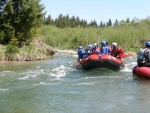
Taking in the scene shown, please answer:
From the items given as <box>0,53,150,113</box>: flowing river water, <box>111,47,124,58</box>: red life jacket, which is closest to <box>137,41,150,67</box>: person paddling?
<box>0,53,150,113</box>: flowing river water

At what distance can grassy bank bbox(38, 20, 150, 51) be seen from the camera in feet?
135

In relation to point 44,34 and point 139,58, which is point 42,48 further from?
point 44,34

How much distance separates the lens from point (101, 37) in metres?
43.5

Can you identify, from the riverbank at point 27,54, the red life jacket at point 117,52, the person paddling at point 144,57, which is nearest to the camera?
the person paddling at point 144,57

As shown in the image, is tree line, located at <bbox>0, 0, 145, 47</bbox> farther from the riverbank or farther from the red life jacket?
the red life jacket

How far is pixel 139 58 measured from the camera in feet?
42.2

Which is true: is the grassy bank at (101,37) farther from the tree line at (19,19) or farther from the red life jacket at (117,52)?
the red life jacket at (117,52)

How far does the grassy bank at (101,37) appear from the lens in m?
41.2

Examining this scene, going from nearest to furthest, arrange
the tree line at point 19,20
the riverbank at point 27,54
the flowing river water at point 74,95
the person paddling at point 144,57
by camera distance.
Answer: the flowing river water at point 74,95 < the person paddling at point 144,57 < the riverbank at point 27,54 < the tree line at point 19,20

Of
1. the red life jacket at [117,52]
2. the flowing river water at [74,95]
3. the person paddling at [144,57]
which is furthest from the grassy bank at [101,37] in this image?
the flowing river water at [74,95]

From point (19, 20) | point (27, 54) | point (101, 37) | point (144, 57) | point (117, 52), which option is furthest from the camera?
point (101, 37)

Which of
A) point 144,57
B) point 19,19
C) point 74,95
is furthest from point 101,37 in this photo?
point 74,95

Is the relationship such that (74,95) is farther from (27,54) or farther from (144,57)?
(27,54)

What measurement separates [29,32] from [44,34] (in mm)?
27238
